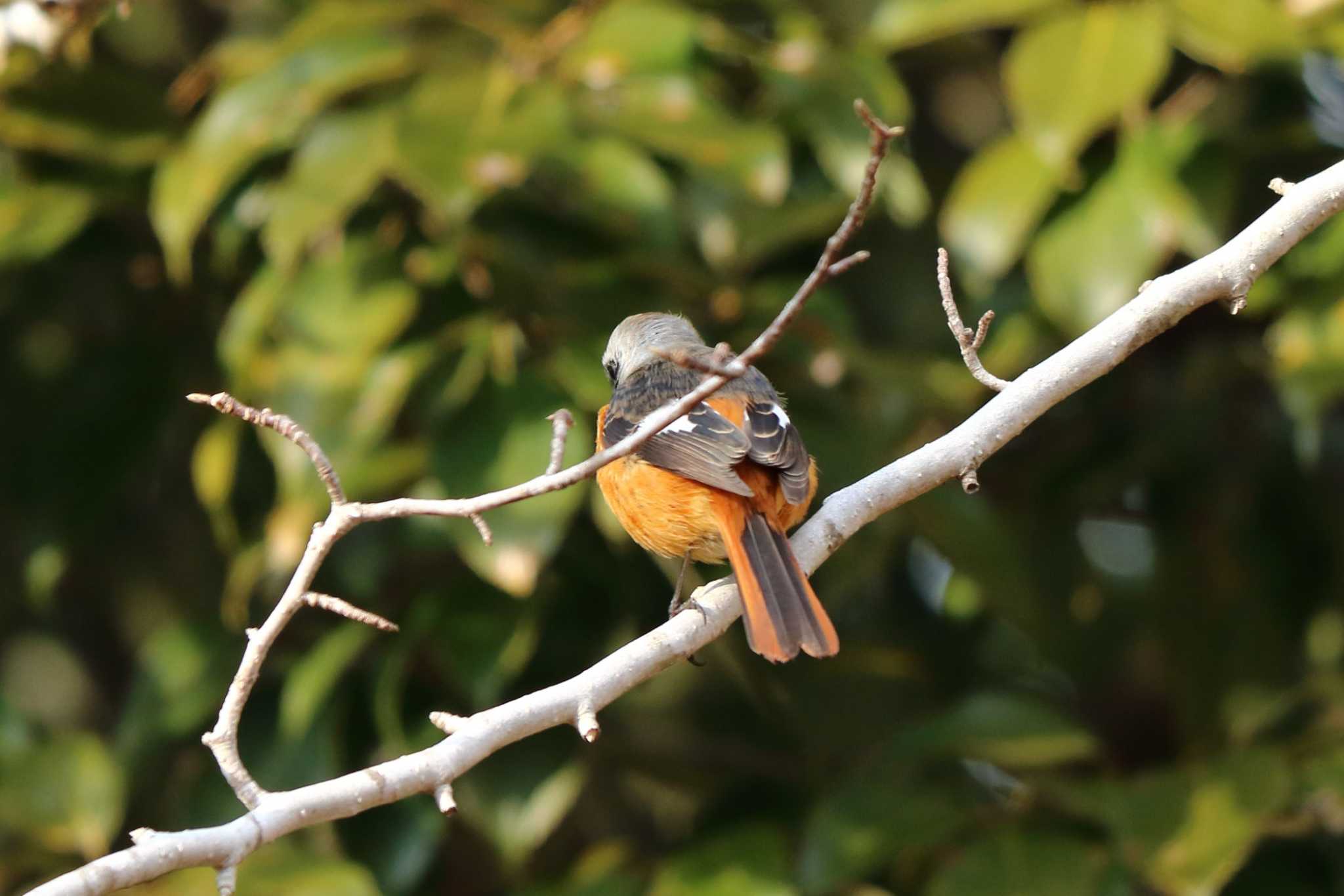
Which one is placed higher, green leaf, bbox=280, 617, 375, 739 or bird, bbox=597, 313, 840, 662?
bird, bbox=597, 313, 840, 662

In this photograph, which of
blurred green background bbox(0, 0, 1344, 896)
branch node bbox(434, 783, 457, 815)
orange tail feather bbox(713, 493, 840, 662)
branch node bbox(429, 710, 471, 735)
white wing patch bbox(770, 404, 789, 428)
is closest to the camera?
branch node bbox(434, 783, 457, 815)

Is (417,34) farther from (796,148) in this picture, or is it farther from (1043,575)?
(1043,575)

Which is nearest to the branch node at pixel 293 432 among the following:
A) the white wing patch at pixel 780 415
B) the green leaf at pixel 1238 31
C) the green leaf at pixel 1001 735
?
the white wing patch at pixel 780 415

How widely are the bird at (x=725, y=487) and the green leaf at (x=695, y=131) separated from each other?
43cm

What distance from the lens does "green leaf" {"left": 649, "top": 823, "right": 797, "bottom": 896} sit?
145 inches

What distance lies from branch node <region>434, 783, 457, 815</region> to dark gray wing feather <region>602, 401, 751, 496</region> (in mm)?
1198

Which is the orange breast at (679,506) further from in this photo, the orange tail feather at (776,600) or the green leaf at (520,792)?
the green leaf at (520,792)

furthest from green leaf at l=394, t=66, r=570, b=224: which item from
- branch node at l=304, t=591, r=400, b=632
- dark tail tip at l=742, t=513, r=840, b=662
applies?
branch node at l=304, t=591, r=400, b=632

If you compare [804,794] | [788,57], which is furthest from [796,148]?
[804,794]

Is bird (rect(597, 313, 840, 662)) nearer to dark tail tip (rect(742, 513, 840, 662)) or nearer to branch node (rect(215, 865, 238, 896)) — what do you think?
dark tail tip (rect(742, 513, 840, 662))

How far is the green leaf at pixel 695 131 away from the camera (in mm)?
3730

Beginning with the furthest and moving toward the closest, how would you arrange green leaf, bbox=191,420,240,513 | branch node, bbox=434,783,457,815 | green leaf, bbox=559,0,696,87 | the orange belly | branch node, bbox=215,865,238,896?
green leaf, bbox=191,420,240,513 → green leaf, bbox=559,0,696,87 → the orange belly → branch node, bbox=434,783,457,815 → branch node, bbox=215,865,238,896

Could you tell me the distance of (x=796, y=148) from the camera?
435 cm

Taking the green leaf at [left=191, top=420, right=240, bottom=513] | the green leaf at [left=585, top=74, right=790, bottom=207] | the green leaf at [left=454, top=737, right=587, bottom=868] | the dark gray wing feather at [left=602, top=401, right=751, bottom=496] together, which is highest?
the green leaf at [left=585, top=74, right=790, bottom=207]
